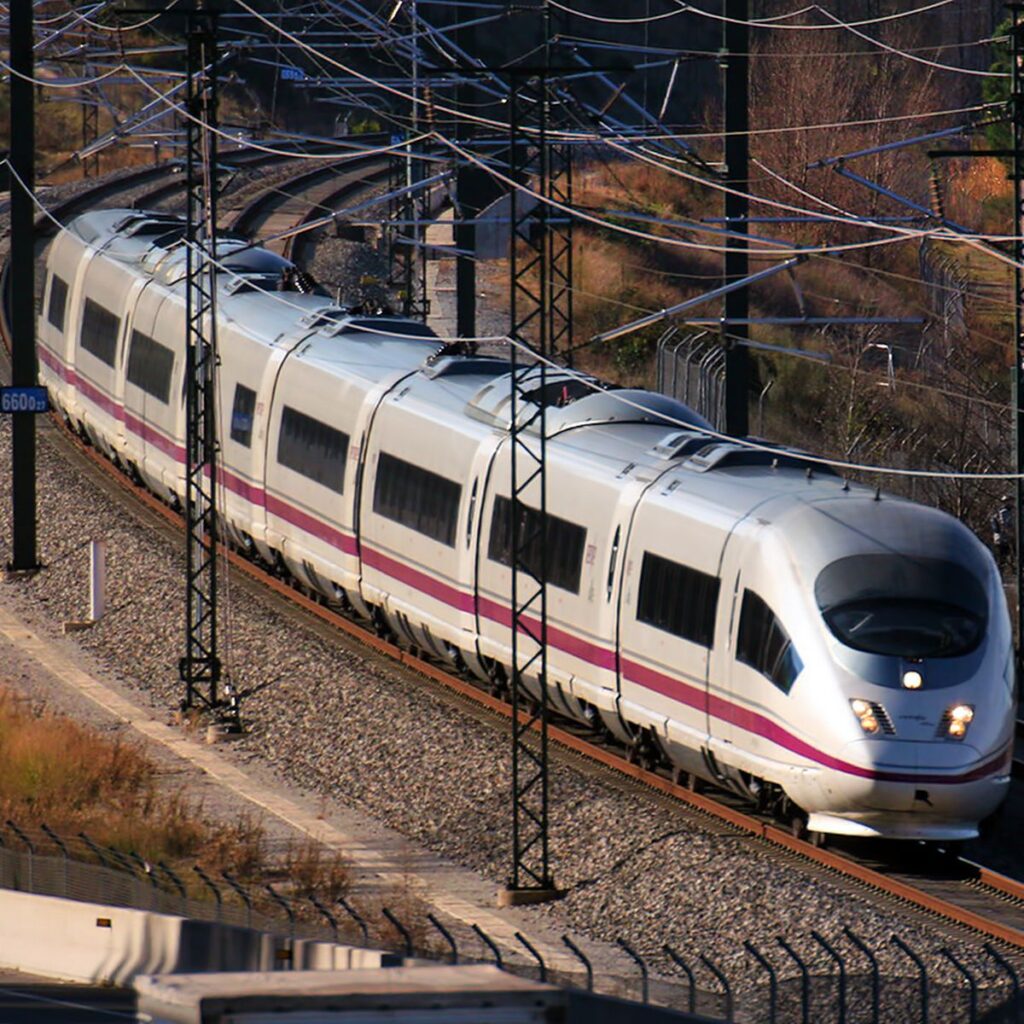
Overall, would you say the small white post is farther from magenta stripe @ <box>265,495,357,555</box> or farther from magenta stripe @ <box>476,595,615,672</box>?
magenta stripe @ <box>476,595,615,672</box>

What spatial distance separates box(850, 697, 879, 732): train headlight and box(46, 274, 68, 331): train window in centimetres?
2261

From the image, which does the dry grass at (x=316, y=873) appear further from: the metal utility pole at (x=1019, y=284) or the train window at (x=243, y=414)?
the train window at (x=243, y=414)

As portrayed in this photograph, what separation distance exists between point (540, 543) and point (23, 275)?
1305 centimetres

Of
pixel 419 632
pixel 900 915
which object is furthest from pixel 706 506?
pixel 419 632

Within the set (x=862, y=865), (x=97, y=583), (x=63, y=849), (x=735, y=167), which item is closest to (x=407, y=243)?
(x=97, y=583)

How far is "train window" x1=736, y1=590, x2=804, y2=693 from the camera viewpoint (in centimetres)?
1903

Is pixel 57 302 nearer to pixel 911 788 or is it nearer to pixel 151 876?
pixel 151 876

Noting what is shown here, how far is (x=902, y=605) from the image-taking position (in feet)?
62.0

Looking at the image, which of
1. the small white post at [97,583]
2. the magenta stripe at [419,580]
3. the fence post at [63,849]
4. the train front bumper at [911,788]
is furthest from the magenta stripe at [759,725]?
the small white post at [97,583]

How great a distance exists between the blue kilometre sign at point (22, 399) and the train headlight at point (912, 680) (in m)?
15.9

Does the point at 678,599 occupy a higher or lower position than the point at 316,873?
higher

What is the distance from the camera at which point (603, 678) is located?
72.7ft

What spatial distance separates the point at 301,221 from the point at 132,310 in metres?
24.0

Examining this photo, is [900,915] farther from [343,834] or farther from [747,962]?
[343,834]
